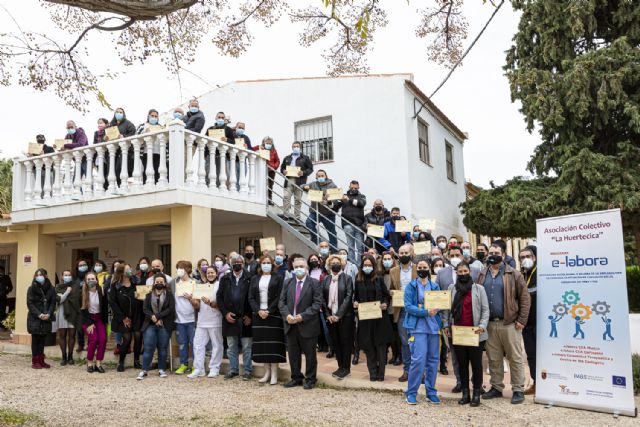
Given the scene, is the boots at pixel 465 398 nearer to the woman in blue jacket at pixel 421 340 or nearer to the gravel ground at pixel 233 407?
the gravel ground at pixel 233 407

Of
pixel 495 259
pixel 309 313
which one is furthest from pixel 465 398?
pixel 309 313

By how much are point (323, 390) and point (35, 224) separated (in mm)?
8413

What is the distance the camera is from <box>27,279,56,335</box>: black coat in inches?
399

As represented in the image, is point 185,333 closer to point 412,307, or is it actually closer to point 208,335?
point 208,335

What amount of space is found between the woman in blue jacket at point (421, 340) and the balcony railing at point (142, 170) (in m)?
4.94

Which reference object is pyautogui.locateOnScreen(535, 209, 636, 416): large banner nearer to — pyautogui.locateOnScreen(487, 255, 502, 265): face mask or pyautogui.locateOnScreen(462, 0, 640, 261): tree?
pyautogui.locateOnScreen(487, 255, 502, 265): face mask

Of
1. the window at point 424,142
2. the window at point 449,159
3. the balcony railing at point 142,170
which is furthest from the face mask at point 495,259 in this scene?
the window at point 449,159

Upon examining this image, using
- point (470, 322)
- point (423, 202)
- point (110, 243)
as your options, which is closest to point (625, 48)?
point (423, 202)

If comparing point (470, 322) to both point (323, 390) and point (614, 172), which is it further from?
point (614, 172)

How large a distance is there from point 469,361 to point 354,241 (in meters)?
5.53

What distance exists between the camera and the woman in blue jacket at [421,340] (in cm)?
688

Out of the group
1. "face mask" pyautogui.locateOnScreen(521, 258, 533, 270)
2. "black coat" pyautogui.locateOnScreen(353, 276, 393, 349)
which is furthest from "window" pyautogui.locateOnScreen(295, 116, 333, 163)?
"face mask" pyautogui.locateOnScreen(521, 258, 533, 270)

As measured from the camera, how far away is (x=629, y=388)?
20.2 ft

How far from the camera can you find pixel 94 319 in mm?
9922
